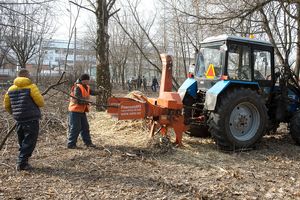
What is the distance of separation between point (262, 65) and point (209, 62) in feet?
3.73

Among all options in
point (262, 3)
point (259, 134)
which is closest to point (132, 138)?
A: point (259, 134)

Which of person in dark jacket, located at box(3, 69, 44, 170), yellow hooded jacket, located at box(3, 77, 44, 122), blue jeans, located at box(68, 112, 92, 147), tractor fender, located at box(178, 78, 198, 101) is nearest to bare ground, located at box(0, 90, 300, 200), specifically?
blue jeans, located at box(68, 112, 92, 147)

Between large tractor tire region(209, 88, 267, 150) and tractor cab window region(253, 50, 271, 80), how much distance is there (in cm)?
63

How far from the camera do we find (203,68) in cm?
798

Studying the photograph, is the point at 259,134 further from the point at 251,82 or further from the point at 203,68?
the point at 203,68

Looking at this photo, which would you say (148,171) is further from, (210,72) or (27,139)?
(210,72)

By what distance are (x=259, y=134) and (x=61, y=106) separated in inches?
221

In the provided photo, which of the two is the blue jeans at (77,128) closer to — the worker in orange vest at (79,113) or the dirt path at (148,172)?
the worker in orange vest at (79,113)

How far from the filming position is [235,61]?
7363 mm

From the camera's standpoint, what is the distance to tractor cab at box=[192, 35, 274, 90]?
7.26m

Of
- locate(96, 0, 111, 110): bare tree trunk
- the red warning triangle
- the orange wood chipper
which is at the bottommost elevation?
the orange wood chipper

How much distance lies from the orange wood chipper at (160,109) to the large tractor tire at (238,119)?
670 millimetres

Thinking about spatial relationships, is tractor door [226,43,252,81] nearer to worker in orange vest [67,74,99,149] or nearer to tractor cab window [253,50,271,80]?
tractor cab window [253,50,271,80]

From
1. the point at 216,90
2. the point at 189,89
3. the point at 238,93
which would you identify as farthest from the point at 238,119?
the point at 189,89
